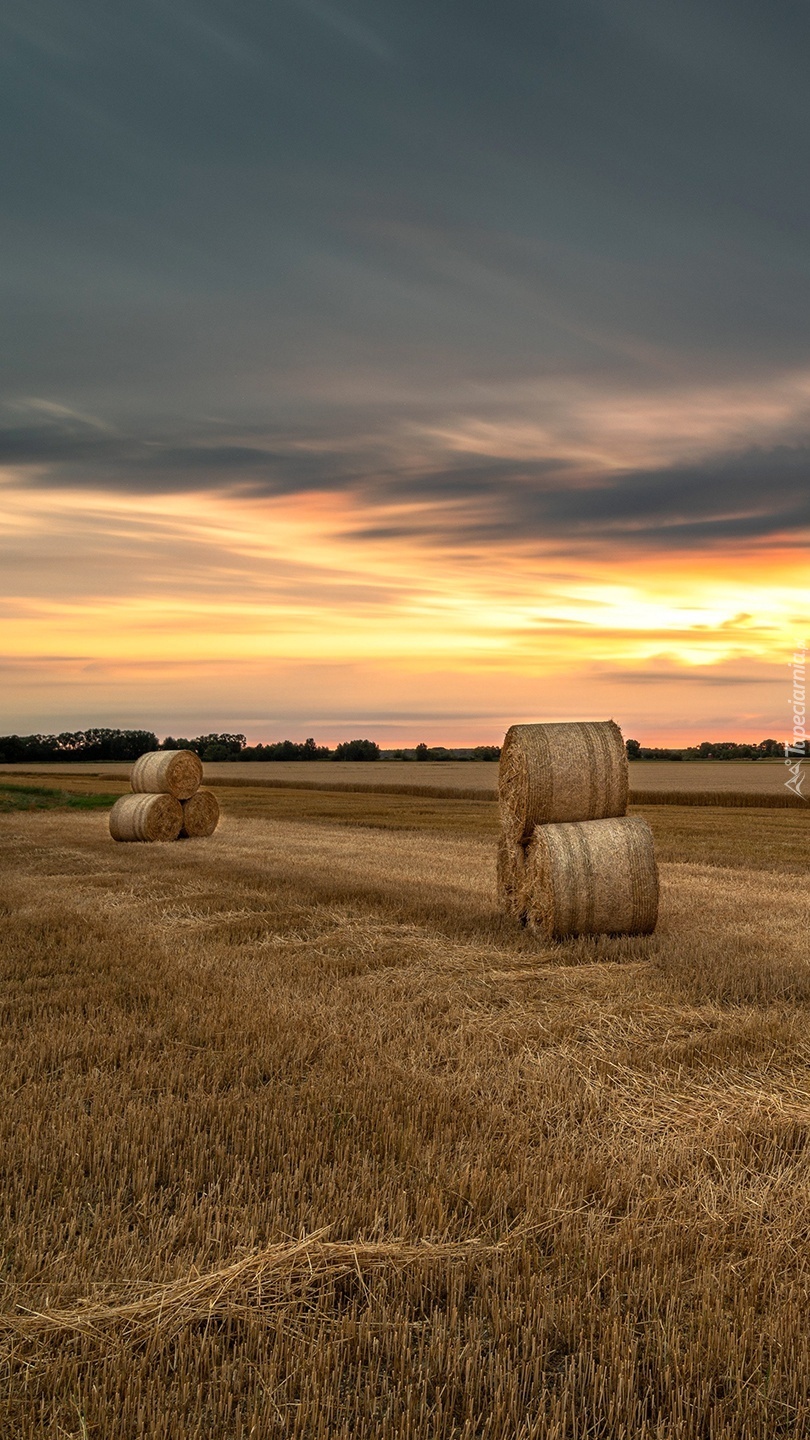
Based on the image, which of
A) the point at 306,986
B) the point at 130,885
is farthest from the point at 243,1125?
the point at 130,885

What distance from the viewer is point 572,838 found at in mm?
10719

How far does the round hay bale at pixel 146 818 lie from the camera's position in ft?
71.6

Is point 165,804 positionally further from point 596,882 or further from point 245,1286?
point 245,1286

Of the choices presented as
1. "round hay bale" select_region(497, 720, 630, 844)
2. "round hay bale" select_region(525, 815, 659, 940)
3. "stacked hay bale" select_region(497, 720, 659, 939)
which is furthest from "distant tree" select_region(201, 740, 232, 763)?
"round hay bale" select_region(525, 815, 659, 940)

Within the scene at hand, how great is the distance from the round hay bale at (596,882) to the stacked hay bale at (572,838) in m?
0.01

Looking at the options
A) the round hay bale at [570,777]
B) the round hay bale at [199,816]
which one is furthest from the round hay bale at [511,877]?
the round hay bale at [199,816]

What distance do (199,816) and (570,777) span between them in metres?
13.6

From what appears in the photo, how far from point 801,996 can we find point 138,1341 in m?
6.22

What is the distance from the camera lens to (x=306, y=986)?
813 cm

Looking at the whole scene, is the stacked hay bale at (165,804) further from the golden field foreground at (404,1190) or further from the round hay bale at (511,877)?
the golden field foreground at (404,1190)

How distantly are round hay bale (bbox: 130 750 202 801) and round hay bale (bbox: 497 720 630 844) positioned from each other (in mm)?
12285

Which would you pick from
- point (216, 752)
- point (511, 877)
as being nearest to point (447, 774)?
point (216, 752)

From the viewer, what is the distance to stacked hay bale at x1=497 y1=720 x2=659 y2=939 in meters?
10.4

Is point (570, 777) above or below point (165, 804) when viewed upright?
above
